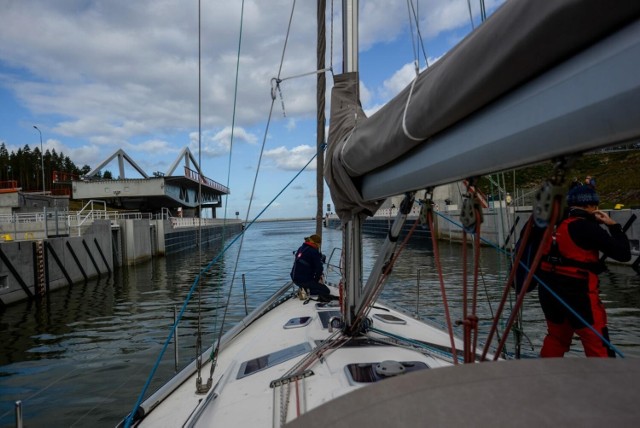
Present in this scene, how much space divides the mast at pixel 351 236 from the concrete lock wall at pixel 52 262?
12.7 meters

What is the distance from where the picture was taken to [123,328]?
10.0 m

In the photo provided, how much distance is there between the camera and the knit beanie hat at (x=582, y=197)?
326cm

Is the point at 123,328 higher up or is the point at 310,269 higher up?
the point at 310,269

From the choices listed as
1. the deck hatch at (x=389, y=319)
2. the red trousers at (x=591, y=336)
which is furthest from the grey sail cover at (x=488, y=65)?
the deck hatch at (x=389, y=319)

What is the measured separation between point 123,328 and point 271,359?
779 cm

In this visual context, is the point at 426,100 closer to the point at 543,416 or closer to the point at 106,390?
the point at 543,416

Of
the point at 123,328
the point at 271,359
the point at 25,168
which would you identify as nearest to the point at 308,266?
the point at 271,359

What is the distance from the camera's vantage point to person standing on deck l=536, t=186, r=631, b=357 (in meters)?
3.17

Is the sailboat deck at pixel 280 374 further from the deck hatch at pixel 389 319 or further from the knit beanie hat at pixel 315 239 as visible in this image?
the knit beanie hat at pixel 315 239

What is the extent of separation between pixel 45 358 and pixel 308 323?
630 centimetres

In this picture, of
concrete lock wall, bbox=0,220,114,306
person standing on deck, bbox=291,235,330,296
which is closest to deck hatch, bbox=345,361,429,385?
person standing on deck, bbox=291,235,330,296

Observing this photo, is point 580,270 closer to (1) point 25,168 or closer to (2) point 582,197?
(2) point 582,197

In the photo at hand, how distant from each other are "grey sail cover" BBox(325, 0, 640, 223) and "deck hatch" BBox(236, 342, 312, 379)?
1973 mm

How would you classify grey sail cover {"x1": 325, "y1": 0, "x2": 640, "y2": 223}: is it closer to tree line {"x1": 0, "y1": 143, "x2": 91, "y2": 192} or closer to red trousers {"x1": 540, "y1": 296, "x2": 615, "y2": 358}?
red trousers {"x1": 540, "y1": 296, "x2": 615, "y2": 358}
